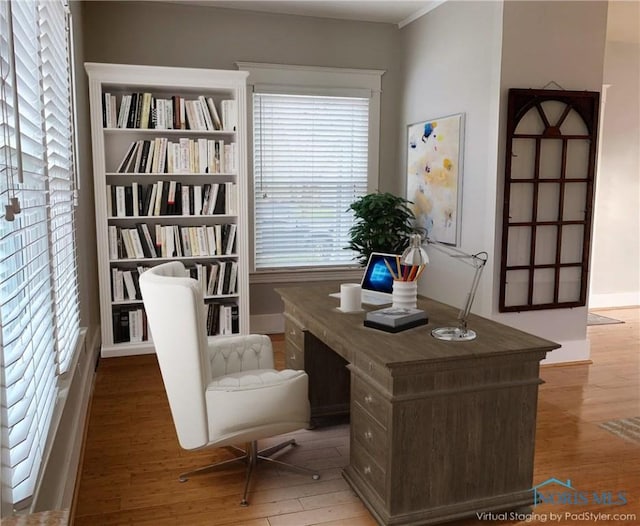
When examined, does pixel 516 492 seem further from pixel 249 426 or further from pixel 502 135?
pixel 502 135

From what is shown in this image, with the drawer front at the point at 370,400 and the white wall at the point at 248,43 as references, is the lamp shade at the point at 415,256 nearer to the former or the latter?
the drawer front at the point at 370,400

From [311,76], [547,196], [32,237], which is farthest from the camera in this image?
[311,76]

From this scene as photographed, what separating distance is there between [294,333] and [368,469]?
41.8 inches

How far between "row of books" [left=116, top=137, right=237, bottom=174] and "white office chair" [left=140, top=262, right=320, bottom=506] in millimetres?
2224

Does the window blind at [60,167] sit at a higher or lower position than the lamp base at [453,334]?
higher

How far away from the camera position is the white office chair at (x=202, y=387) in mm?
2336

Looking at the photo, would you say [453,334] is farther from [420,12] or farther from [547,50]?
[420,12]

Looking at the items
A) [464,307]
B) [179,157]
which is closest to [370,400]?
[464,307]

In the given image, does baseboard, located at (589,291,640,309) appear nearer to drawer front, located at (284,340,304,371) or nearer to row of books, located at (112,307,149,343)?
drawer front, located at (284,340,304,371)

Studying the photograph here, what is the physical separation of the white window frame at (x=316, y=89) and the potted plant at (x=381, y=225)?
1.82ft

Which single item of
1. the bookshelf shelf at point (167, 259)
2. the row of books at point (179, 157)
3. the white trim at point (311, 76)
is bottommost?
the bookshelf shelf at point (167, 259)

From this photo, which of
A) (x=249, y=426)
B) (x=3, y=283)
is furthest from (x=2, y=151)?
(x=249, y=426)

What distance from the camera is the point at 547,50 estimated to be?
411 centimetres

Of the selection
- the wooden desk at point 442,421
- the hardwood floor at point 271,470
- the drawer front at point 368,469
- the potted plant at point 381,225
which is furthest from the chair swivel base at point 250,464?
the potted plant at point 381,225
